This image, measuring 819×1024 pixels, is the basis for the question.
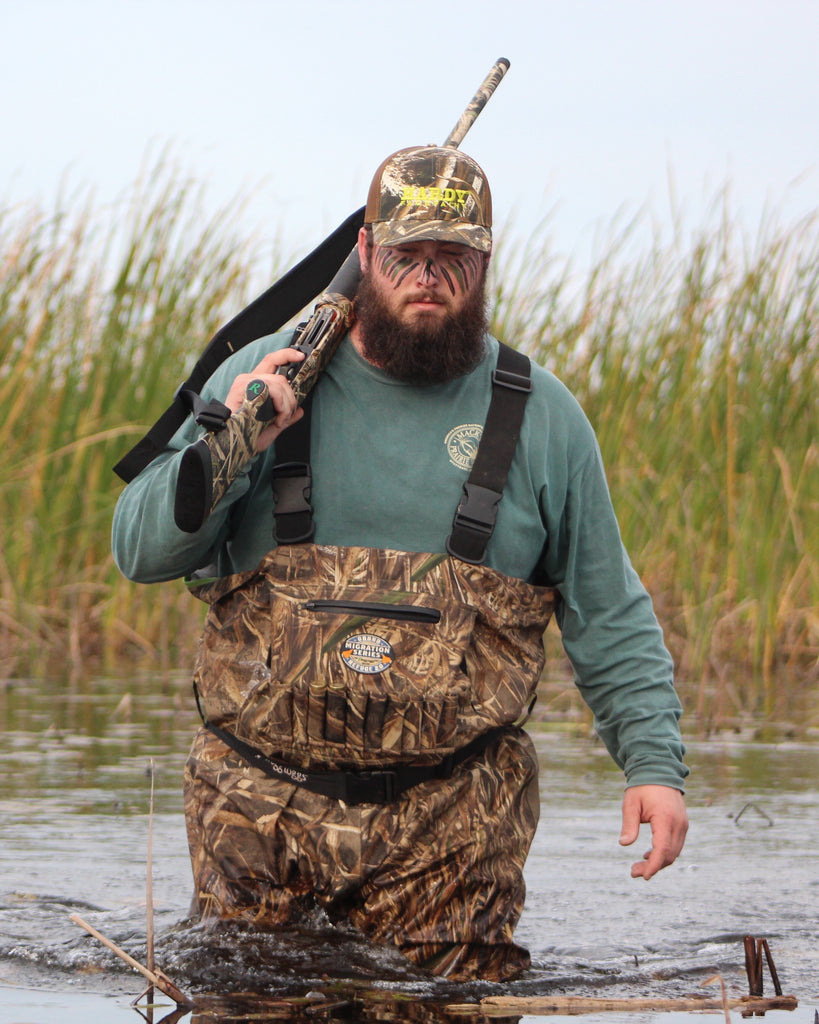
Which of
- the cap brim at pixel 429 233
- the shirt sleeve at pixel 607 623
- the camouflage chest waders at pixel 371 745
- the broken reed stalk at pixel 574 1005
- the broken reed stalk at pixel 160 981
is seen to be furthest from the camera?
the shirt sleeve at pixel 607 623

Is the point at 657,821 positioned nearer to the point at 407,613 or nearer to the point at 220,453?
the point at 407,613

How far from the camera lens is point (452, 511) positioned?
3.92m

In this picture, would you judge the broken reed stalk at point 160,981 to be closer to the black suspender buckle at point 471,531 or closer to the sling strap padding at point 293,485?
the sling strap padding at point 293,485

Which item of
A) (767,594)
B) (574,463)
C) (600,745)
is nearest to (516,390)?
(574,463)

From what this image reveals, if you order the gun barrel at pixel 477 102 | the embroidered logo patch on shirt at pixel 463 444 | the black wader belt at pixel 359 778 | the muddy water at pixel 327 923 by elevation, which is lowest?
the muddy water at pixel 327 923

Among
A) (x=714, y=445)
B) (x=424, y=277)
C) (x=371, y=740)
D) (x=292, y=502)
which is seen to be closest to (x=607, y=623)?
(x=371, y=740)

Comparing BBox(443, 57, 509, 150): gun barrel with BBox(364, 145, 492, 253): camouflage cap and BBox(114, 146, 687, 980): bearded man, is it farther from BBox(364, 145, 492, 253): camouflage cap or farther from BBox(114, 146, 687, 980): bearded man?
BBox(114, 146, 687, 980): bearded man

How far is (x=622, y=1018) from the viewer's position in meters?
3.49

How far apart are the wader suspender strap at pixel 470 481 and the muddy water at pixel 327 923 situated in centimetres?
93

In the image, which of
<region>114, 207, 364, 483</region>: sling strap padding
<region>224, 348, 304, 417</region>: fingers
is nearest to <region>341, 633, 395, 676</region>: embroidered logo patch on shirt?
<region>224, 348, 304, 417</region>: fingers

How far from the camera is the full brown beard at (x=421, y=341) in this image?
399 centimetres

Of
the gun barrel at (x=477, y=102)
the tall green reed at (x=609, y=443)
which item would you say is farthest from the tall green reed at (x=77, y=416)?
the gun barrel at (x=477, y=102)

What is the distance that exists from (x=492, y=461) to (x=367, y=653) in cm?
59

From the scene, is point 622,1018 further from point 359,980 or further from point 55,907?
point 55,907
